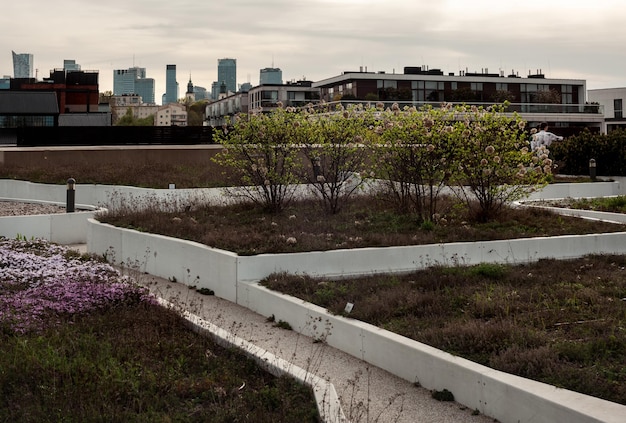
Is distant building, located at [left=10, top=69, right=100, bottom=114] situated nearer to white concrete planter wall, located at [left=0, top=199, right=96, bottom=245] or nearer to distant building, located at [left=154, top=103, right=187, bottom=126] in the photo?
white concrete planter wall, located at [left=0, top=199, right=96, bottom=245]

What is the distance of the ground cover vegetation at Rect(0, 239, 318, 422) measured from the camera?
552cm

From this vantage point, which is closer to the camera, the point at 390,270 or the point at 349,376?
the point at 349,376

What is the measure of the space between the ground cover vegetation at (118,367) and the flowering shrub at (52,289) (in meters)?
0.02

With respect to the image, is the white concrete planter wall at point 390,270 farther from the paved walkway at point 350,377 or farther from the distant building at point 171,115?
the distant building at point 171,115

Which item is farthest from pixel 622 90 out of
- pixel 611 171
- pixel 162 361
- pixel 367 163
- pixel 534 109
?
pixel 162 361

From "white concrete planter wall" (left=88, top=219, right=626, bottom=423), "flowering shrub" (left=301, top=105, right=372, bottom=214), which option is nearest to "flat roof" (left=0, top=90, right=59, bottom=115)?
"white concrete planter wall" (left=88, top=219, right=626, bottom=423)

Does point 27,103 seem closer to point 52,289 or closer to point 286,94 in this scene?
point 286,94

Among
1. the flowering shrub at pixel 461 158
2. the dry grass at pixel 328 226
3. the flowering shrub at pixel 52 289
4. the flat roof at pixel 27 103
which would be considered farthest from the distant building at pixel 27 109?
the flowering shrub at pixel 52 289

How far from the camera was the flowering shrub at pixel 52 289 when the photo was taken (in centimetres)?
808

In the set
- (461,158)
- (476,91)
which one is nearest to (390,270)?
(461,158)

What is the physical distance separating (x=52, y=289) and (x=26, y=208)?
10832 mm

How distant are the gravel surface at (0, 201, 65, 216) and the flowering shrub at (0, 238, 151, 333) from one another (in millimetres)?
6652

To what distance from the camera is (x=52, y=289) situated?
9.29 m

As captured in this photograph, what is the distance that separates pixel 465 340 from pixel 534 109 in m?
52.5
